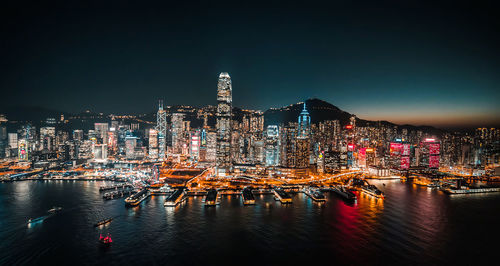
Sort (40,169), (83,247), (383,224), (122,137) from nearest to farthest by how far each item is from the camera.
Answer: (83,247), (383,224), (40,169), (122,137)

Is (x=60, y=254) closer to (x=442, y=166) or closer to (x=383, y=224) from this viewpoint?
(x=383, y=224)

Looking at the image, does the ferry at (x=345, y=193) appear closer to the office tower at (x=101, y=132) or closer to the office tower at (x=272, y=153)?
the office tower at (x=272, y=153)

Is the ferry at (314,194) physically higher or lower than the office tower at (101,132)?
lower

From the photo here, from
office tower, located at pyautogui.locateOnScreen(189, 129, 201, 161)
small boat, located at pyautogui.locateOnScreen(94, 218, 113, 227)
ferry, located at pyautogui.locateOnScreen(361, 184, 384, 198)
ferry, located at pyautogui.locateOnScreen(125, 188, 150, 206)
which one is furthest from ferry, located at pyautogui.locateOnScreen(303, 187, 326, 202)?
office tower, located at pyautogui.locateOnScreen(189, 129, 201, 161)

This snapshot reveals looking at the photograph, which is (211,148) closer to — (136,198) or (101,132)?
(136,198)

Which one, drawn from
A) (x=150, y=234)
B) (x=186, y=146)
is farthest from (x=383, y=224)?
(x=186, y=146)

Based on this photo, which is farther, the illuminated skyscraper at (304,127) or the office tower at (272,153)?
the office tower at (272,153)

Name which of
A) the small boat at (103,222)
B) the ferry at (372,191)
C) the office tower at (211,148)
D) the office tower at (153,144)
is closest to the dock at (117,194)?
the small boat at (103,222)
